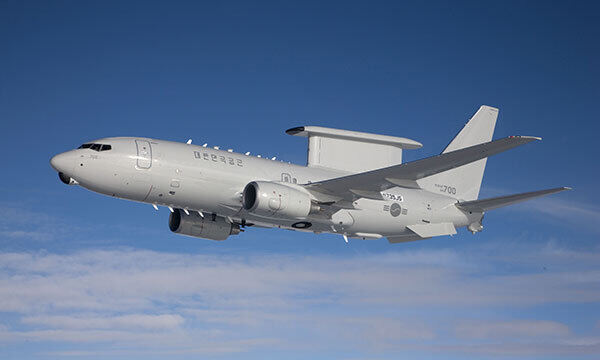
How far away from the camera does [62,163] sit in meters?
39.8

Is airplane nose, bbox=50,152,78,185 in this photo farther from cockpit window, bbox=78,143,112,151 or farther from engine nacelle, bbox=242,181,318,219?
engine nacelle, bbox=242,181,318,219

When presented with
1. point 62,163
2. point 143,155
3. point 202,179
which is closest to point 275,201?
point 202,179

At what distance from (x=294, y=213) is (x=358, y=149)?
40.0ft

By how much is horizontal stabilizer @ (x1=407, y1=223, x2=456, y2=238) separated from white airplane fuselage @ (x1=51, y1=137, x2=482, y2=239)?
1.31 meters

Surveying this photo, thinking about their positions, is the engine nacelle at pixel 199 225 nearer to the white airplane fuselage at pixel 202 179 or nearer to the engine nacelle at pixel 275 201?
the white airplane fuselage at pixel 202 179

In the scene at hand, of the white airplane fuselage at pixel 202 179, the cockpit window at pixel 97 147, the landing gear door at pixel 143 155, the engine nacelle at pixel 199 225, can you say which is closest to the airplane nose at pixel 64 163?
the white airplane fuselage at pixel 202 179

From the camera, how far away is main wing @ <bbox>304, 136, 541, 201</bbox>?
121 ft

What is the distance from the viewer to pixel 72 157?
131 feet

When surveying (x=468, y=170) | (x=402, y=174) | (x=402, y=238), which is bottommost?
(x=402, y=238)

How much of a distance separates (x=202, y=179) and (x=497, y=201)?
20535 mm

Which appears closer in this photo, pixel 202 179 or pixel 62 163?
pixel 62 163

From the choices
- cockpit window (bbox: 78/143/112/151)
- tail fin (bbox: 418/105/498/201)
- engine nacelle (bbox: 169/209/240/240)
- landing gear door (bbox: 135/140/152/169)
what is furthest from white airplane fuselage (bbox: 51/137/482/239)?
tail fin (bbox: 418/105/498/201)

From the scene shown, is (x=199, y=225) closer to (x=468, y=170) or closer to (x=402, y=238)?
(x=402, y=238)

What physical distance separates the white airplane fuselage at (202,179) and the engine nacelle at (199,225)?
1.75ft
